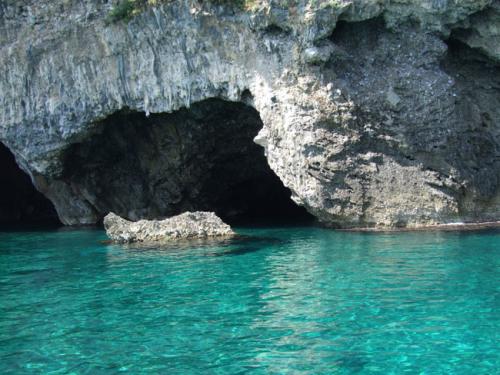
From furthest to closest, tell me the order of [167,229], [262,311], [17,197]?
[17,197] → [167,229] → [262,311]

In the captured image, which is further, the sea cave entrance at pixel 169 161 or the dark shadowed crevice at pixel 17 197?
the dark shadowed crevice at pixel 17 197

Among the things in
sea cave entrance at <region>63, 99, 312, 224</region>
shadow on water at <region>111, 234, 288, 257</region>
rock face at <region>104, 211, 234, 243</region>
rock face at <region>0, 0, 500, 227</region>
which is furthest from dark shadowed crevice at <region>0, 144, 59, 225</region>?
shadow on water at <region>111, 234, 288, 257</region>

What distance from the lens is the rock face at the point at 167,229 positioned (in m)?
18.9

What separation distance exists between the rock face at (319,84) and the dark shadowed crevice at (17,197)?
40.0 feet

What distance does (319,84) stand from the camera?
19.2 m

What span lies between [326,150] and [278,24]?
4.33 meters

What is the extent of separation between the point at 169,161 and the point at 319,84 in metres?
9.55

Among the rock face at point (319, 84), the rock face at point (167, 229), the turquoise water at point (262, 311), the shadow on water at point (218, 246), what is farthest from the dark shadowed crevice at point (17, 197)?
the turquoise water at point (262, 311)

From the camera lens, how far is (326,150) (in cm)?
1936

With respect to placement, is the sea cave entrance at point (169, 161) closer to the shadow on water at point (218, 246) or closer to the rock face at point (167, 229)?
the rock face at point (167, 229)

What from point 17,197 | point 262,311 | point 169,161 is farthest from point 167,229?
point 17,197

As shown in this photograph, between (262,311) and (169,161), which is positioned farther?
(169,161)

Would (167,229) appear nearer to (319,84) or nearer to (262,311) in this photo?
(319,84)

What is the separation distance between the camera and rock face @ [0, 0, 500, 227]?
19094 mm
